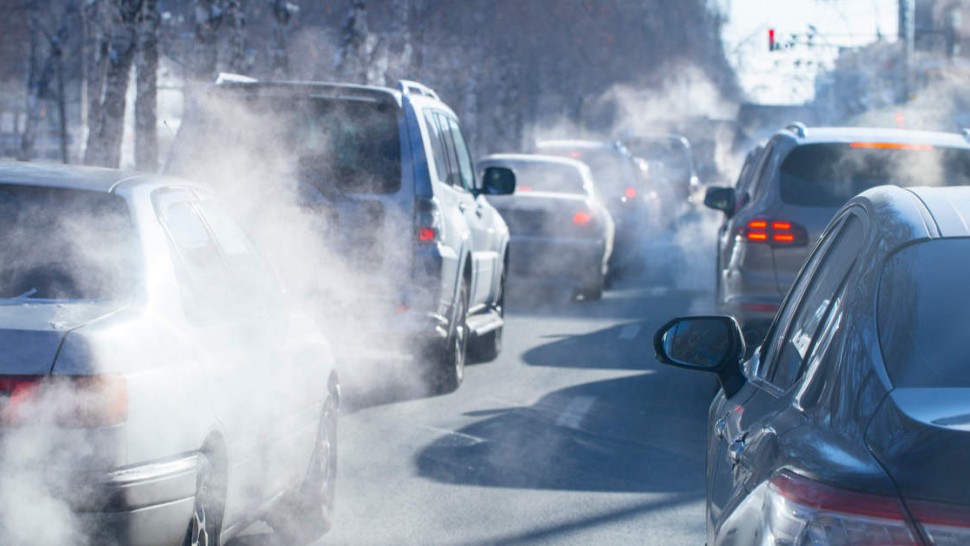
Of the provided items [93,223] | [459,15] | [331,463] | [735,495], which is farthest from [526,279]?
[459,15]

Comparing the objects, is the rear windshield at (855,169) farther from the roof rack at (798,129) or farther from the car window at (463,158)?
the car window at (463,158)

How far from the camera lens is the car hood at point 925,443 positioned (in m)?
2.41

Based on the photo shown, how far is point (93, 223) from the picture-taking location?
5137mm

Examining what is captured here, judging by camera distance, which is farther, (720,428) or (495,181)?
(495,181)

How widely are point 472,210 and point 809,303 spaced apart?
818cm

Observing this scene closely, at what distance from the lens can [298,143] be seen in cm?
1027

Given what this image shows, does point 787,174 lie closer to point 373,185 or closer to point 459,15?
point 373,185

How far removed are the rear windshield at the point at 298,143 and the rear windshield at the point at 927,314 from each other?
282 inches

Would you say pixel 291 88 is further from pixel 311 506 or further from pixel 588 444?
pixel 311 506

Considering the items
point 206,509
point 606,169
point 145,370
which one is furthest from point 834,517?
point 606,169

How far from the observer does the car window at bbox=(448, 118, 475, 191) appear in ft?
40.7

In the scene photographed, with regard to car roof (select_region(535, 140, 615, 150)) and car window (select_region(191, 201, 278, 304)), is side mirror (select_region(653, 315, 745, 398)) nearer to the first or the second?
car window (select_region(191, 201, 278, 304))

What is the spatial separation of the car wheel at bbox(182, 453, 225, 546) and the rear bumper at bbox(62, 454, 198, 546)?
0.15 meters

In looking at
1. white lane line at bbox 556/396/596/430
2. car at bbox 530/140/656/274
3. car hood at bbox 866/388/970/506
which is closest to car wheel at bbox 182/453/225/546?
car hood at bbox 866/388/970/506
